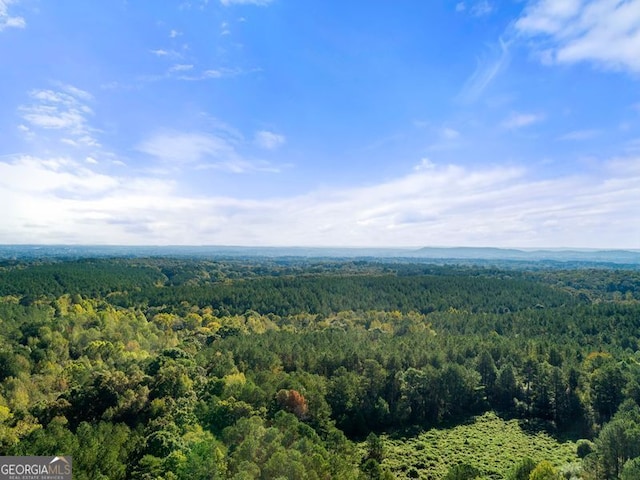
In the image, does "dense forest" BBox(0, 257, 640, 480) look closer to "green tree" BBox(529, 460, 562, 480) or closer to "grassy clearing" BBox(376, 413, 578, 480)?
"green tree" BBox(529, 460, 562, 480)

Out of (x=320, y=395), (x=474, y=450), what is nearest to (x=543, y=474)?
(x=474, y=450)

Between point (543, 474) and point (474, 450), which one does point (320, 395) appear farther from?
point (543, 474)

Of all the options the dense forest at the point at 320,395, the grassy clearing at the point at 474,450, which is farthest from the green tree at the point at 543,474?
the grassy clearing at the point at 474,450

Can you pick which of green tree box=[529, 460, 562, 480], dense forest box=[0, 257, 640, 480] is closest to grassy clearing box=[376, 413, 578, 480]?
dense forest box=[0, 257, 640, 480]

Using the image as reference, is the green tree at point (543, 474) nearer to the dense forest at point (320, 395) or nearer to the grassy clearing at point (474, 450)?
the dense forest at point (320, 395)

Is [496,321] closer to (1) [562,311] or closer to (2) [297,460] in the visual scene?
(1) [562,311]

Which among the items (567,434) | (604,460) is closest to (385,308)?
(567,434)
